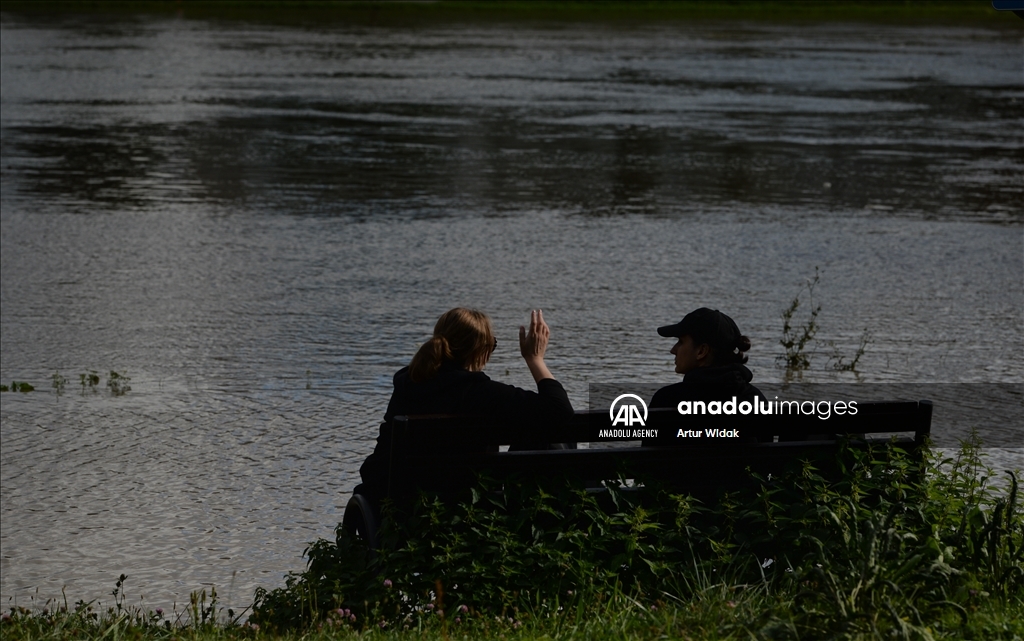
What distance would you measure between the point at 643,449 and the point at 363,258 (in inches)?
296

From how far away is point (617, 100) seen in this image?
960 inches

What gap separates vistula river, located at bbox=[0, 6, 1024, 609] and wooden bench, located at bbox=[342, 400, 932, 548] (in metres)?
1.30

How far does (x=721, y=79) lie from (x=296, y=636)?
81.9 feet

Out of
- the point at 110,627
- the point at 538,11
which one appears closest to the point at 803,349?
the point at 110,627

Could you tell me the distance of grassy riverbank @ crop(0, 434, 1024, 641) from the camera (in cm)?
434

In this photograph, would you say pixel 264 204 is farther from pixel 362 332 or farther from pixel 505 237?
pixel 362 332

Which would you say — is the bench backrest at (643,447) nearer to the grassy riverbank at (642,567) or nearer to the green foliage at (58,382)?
the grassy riverbank at (642,567)

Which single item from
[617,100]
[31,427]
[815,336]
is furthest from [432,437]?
[617,100]

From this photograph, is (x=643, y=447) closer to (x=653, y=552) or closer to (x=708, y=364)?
(x=653, y=552)

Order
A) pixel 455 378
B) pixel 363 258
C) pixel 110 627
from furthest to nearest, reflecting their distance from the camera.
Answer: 1. pixel 363 258
2. pixel 455 378
3. pixel 110 627

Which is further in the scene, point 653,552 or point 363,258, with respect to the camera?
point 363,258

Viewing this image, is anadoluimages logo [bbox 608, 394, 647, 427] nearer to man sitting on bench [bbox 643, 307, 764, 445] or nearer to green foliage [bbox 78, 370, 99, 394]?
man sitting on bench [bbox 643, 307, 764, 445]

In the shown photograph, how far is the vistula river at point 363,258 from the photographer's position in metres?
6.75

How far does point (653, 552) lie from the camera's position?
468cm
